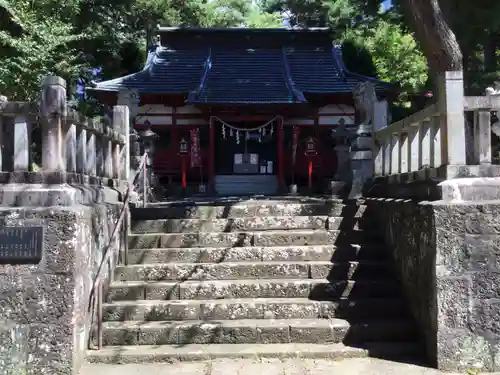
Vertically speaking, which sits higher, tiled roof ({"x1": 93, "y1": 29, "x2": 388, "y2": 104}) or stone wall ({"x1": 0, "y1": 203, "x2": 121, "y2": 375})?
tiled roof ({"x1": 93, "y1": 29, "x2": 388, "y2": 104})

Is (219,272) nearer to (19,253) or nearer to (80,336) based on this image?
(80,336)

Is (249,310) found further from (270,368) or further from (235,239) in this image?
(235,239)

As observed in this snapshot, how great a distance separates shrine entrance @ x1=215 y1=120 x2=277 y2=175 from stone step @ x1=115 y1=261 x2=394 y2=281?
1045 centimetres

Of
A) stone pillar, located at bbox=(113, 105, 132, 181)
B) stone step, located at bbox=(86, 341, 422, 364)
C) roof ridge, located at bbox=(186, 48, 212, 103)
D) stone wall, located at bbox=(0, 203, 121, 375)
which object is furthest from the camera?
roof ridge, located at bbox=(186, 48, 212, 103)

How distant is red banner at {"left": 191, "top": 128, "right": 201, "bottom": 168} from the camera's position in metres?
15.7

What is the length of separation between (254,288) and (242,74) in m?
12.0

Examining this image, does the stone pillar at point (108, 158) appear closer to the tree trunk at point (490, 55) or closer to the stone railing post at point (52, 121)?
the stone railing post at point (52, 121)

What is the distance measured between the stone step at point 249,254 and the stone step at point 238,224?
51 centimetres

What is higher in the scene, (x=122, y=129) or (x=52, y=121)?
(x=122, y=129)

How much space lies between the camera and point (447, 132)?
491 centimetres

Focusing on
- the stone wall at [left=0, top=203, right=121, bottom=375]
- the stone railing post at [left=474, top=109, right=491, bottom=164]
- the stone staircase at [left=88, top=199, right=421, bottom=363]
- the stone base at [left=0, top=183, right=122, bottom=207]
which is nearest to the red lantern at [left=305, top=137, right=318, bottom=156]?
the stone staircase at [left=88, top=199, right=421, bottom=363]

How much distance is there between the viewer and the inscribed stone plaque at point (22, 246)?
453 cm

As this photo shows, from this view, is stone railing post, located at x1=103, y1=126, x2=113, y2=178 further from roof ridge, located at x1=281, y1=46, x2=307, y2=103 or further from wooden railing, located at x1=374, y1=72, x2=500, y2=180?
roof ridge, located at x1=281, y1=46, x2=307, y2=103

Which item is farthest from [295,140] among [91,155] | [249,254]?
[91,155]
